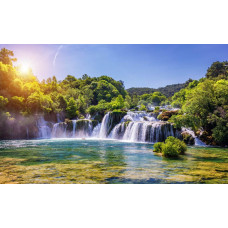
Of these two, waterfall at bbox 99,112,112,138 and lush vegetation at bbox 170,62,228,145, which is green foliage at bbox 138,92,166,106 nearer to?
waterfall at bbox 99,112,112,138

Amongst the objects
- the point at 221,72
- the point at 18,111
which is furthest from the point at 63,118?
the point at 221,72

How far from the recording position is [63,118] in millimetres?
19969

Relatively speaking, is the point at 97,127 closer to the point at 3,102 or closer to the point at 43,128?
the point at 43,128

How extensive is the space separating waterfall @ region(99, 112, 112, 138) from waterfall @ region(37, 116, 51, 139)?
4730mm

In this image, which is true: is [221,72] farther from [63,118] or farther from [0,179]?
[0,179]

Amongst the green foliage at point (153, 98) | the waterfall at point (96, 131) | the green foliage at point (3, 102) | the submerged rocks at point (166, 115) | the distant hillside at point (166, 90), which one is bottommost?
the waterfall at point (96, 131)

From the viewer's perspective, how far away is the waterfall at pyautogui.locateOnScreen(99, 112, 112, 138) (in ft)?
54.0

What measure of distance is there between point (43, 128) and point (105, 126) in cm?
552

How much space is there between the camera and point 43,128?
55.5 feet

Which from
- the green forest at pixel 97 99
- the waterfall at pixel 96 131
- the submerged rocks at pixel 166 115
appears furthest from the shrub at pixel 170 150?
the waterfall at pixel 96 131

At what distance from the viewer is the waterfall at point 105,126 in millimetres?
16452

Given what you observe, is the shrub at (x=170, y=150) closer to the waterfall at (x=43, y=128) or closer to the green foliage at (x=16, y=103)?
the waterfall at (x=43, y=128)

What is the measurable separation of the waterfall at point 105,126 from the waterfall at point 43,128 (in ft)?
15.5
